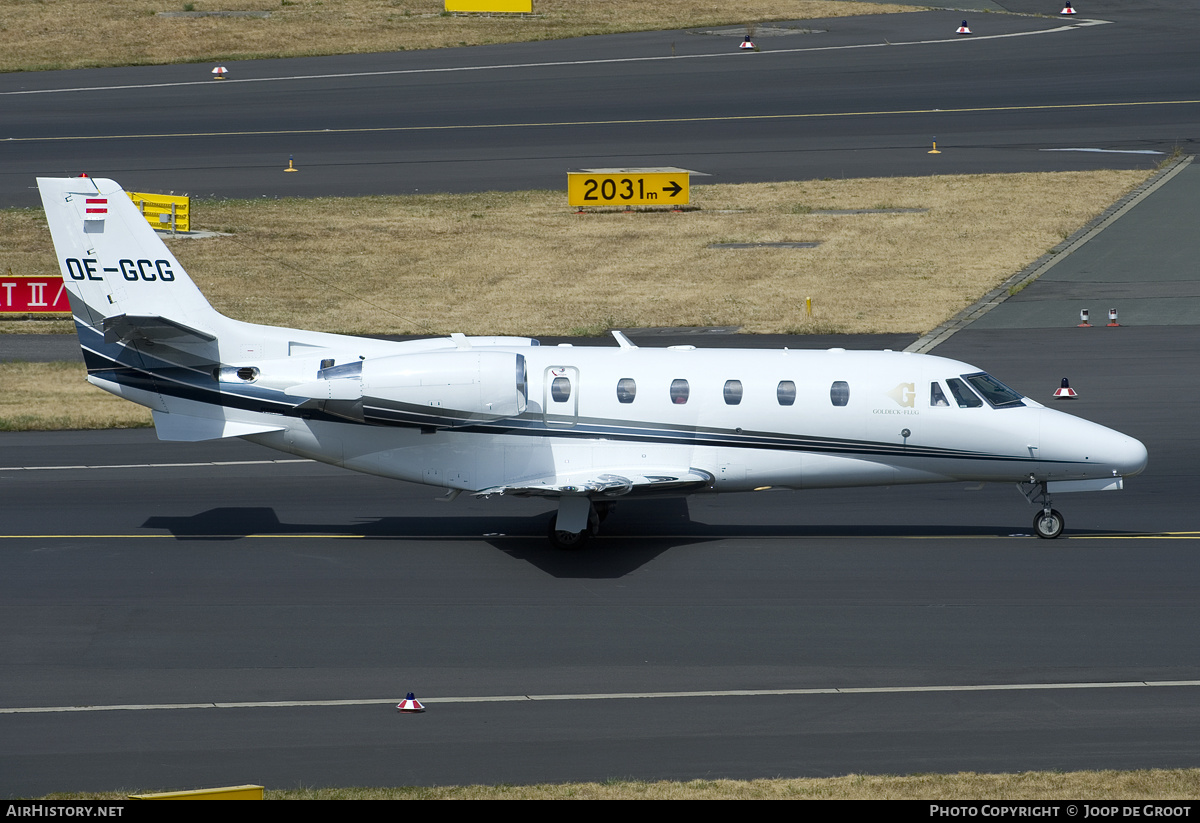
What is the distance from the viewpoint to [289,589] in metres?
20.0

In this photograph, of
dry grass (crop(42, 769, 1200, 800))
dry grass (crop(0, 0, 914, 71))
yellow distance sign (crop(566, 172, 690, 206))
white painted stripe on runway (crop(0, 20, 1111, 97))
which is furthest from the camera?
dry grass (crop(0, 0, 914, 71))

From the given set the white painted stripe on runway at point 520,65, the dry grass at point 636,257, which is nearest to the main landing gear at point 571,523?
the dry grass at point 636,257

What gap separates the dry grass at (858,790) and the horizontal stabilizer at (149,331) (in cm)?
922

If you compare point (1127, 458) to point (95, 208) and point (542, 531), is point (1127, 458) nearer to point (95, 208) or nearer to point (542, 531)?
point (542, 531)

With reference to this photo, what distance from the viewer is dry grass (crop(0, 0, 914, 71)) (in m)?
65.6

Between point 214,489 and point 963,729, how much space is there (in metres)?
15.0

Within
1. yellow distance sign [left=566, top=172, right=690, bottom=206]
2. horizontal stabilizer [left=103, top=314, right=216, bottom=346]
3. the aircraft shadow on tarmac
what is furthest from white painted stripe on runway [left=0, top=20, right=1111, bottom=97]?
horizontal stabilizer [left=103, top=314, right=216, bottom=346]

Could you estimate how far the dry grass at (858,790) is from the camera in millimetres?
13312

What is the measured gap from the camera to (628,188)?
155 feet

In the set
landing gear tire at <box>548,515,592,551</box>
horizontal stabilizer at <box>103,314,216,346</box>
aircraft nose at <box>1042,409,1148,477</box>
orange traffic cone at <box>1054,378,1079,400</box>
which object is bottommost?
landing gear tire at <box>548,515,592,551</box>

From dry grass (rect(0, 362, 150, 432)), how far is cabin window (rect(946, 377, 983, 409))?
57.0 feet

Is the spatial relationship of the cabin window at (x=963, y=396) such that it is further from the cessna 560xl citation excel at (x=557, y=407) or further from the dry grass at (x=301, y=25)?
the dry grass at (x=301, y=25)

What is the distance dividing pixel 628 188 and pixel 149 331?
90.8 feet

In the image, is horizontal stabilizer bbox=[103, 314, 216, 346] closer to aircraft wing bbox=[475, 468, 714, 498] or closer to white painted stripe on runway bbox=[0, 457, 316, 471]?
white painted stripe on runway bbox=[0, 457, 316, 471]
